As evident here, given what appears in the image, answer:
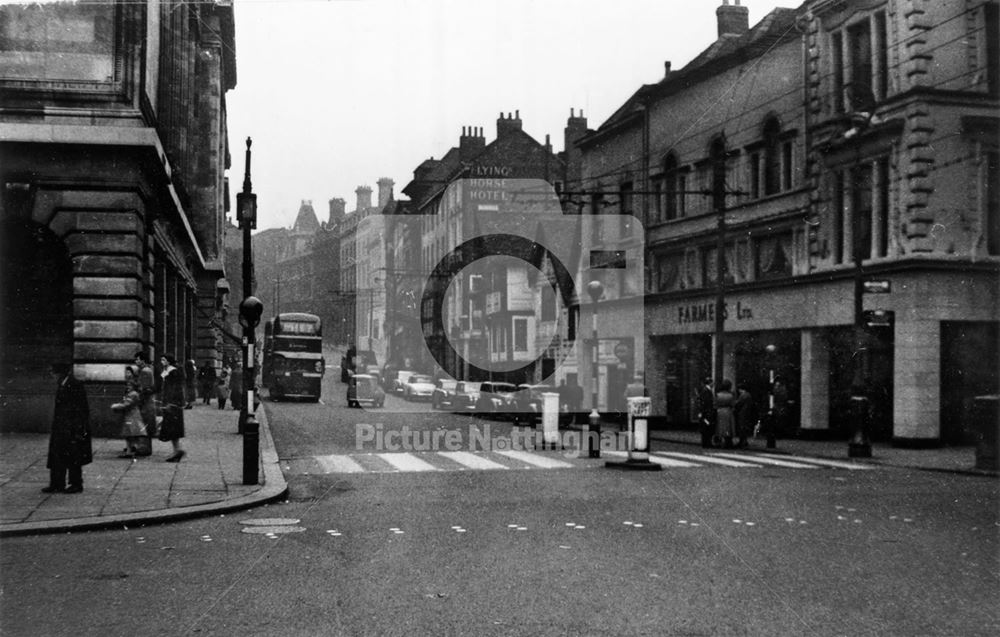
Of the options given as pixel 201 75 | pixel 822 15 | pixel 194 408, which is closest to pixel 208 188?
pixel 201 75

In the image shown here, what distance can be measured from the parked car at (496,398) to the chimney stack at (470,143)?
129 ft

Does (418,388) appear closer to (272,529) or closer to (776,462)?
(776,462)

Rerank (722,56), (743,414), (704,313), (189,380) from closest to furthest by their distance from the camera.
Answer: (743,414)
(722,56)
(704,313)
(189,380)

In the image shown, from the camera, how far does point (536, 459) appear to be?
20234 mm

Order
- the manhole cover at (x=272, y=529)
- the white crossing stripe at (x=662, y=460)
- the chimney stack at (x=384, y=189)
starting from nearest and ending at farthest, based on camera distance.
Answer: the manhole cover at (x=272, y=529), the white crossing stripe at (x=662, y=460), the chimney stack at (x=384, y=189)

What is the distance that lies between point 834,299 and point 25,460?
1982 cm

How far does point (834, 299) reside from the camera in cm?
2814

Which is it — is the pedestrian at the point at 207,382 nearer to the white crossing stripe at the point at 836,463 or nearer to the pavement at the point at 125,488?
the pavement at the point at 125,488

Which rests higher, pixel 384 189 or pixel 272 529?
pixel 384 189

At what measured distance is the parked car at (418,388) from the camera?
2174 inches

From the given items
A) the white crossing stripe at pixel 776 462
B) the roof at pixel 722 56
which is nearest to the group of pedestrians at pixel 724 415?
the white crossing stripe at pixel 776 462

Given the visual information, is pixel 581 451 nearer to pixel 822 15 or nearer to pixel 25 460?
pixel 25 460

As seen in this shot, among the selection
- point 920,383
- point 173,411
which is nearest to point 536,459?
point 173,411

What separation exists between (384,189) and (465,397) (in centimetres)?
7203
